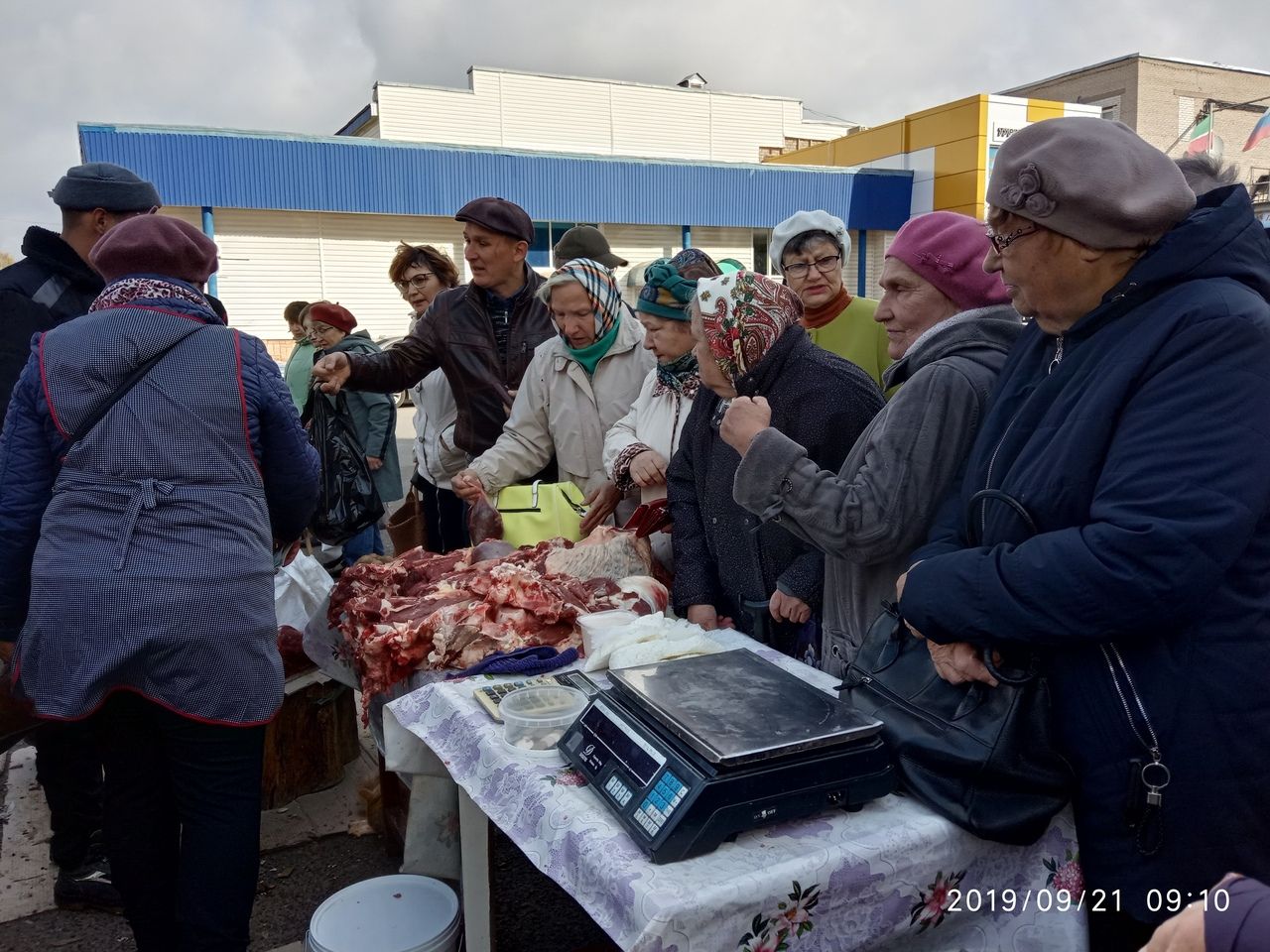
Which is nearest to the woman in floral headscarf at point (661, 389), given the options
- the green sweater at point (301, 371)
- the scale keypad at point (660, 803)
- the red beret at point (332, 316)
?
the scale keypad at point (660, 803)

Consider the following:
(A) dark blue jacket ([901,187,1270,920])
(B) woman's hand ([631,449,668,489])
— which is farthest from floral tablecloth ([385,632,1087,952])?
(B) woman's hand ([631,449,668,489])

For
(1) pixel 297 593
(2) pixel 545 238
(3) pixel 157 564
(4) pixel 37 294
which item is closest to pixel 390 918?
(3) pixel 157 564

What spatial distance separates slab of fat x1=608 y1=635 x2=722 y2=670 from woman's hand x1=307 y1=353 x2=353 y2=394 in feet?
6.71

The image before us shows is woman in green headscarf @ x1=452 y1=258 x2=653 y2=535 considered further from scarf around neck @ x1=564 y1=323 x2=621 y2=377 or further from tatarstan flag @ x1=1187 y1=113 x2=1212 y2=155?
tatarstan flag @ x1=1187 y1=113 x2=1212 y2=155

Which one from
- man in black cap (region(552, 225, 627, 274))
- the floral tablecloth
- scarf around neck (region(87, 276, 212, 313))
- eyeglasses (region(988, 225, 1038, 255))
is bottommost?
the floral tablecloth

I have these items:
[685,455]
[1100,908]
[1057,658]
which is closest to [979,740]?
[1057,658]

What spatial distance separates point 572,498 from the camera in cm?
330

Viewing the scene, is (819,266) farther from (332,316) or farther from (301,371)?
(301,371)

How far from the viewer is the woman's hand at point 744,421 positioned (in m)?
2.11

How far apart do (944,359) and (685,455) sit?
3.08 feet

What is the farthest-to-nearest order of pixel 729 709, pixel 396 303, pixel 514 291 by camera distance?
1. pixel 396 303
2. pixel 514 291
3. pixel 729 709

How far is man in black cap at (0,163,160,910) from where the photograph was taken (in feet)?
9.61

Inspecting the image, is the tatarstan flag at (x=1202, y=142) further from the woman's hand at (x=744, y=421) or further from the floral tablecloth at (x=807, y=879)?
the floral tablecloth at (x=807, y=879)

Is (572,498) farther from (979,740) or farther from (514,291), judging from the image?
(979,740)
